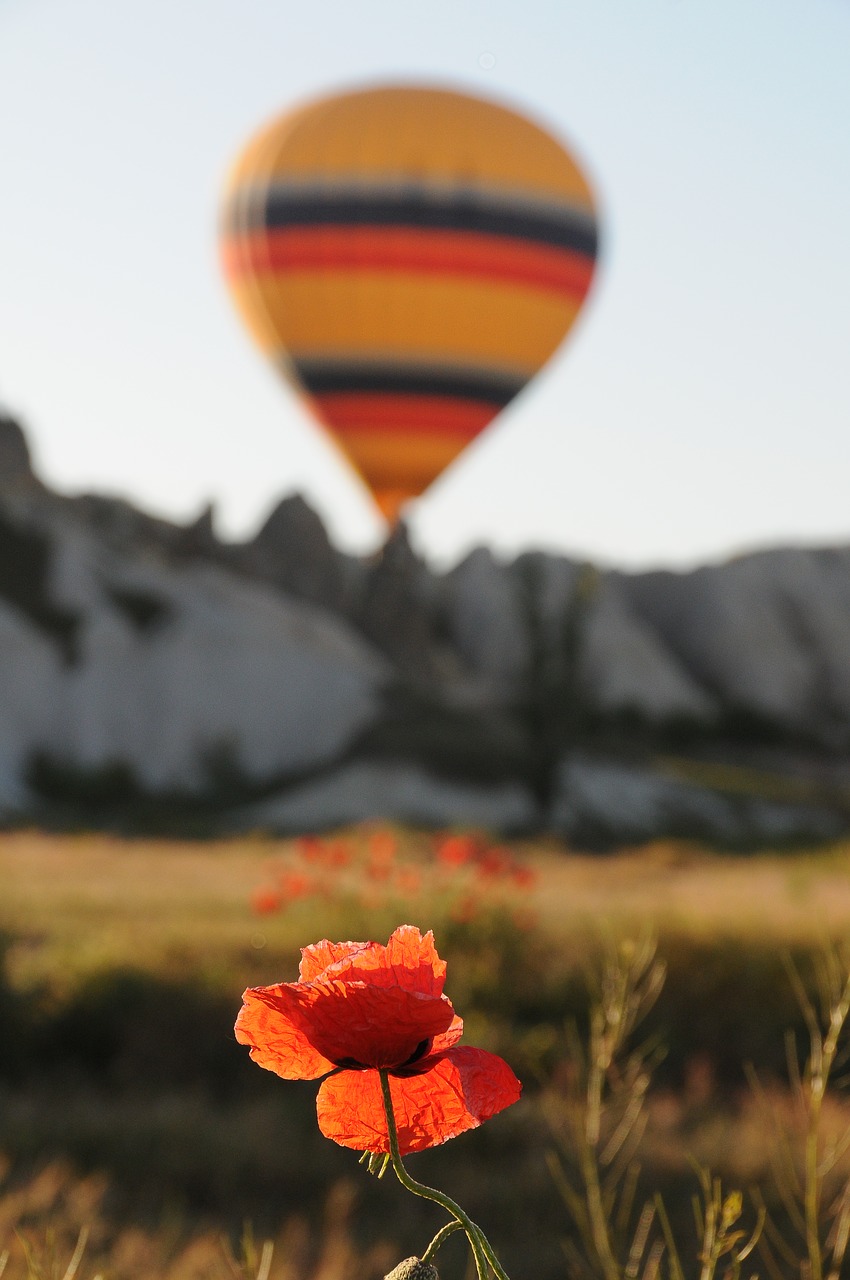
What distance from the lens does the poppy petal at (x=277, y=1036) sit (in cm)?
126

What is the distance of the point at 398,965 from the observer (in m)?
1.26

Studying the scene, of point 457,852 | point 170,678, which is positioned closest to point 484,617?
point 170,678

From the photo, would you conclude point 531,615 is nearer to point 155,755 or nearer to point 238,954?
point 155,755

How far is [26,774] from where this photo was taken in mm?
30734

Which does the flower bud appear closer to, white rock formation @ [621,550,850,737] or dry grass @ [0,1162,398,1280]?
dry grass @ [0,1162,398,1280]

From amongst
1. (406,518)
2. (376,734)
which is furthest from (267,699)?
(406,518)

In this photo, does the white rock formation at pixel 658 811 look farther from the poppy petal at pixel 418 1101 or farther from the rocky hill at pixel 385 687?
the poppy petal at pixel 418 1101

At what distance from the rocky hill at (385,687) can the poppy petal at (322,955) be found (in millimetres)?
25393

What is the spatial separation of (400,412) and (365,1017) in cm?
3125

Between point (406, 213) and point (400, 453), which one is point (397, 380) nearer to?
point (400, 453)

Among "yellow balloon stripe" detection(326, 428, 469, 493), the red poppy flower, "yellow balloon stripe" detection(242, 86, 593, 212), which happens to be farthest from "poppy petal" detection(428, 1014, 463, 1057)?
"yellow balloon stripe" detection(326, 428, 469, 493)

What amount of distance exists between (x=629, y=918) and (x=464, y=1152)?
2765 mm

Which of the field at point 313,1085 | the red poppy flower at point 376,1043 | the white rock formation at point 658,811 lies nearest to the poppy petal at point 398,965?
the red poppy flower at point 376,1043

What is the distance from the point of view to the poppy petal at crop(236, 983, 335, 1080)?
126 cm
